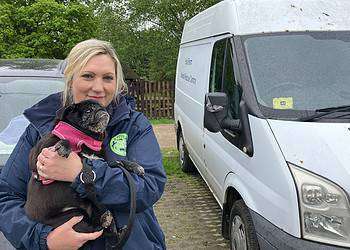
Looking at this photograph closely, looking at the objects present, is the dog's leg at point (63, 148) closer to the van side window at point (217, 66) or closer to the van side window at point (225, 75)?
the van side window at point (225, 75)

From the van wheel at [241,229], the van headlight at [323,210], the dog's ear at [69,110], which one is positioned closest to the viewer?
the dog's ear at [69,110]

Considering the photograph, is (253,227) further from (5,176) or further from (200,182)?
(200,182)

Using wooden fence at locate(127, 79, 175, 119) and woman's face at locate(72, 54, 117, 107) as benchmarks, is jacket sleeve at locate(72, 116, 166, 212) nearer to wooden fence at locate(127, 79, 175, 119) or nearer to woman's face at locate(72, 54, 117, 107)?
woman's face at locate(72, 54, 117, 107)

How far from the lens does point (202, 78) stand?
18.6 ft

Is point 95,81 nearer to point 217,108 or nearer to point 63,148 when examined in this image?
point 63,148

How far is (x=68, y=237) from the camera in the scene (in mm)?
1690

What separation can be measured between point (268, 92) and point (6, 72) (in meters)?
2.65

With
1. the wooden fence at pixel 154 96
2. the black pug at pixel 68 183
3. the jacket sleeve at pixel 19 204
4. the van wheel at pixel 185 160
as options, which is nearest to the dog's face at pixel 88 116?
the black pug at pixel 68 183

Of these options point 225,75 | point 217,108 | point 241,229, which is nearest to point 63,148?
point 217,108

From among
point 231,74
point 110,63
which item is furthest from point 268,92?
point 110,63

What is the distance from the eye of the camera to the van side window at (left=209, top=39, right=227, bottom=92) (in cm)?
457

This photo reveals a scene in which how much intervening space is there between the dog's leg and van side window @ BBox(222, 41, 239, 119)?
2.20 m

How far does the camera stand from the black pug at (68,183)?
1730mm

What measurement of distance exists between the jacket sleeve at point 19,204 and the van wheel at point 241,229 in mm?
1968
